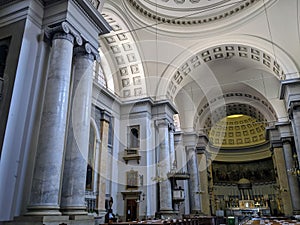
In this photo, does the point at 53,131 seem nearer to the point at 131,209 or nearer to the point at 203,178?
the point at 131,209

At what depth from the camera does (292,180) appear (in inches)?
693

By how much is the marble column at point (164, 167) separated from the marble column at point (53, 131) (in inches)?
295

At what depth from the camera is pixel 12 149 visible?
6625 mm

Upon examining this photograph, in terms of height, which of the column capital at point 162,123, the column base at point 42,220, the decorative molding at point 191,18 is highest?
the decorative molding at point 191,18

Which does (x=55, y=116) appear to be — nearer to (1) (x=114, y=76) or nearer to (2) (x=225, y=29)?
(1) (x=114, y=76)

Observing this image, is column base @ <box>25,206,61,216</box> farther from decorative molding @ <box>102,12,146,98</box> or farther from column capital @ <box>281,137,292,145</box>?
column capital @ <box>281,137,292,145</box>

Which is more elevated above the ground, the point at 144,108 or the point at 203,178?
the point at 144,108

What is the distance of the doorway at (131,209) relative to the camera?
13695 mm

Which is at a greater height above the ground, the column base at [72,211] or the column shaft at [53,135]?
the column shaft at [53,135]

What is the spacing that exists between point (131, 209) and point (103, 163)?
2907mm

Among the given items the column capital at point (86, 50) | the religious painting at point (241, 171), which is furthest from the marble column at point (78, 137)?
the religious painting at point (241, 171)

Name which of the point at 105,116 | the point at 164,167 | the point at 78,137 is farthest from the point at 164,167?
the point at 78,137

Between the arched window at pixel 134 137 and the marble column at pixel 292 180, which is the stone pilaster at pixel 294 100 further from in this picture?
the arched window at pixel 134 137

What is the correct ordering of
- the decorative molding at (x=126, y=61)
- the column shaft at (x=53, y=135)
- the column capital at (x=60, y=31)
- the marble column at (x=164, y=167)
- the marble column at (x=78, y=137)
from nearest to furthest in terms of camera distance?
the column shaft at (x=53, y=135), the marble column at (x=78, y=137), the column capital at (x=60, y=31), the marble column at (x=164, y=167), the decorative molding at (x=126, y=61)
